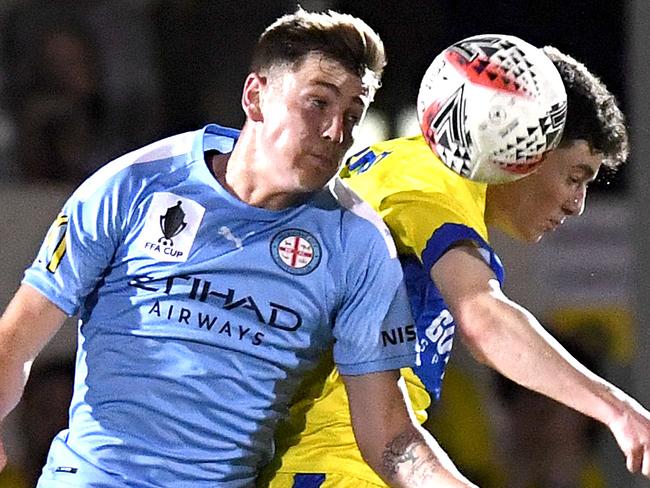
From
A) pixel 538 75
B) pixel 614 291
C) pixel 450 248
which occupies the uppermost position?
pixel 538 75

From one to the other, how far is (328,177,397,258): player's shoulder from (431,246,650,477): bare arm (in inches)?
4.6

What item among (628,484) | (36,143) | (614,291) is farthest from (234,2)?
(628,484)

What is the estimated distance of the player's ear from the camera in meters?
3.09

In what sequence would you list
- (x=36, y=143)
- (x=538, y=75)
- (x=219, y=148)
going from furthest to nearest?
(x=36, y=143), (x=219, y=148), (x=538, y=75)

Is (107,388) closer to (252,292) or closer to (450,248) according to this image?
(252,292)

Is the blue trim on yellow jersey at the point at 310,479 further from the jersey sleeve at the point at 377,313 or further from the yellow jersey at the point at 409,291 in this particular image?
the jersey sleeve at the point at 377,313

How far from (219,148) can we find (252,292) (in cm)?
33

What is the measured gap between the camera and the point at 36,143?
5.57 m

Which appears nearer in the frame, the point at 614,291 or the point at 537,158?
the point at 537,158

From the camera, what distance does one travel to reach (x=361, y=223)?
3.04 m

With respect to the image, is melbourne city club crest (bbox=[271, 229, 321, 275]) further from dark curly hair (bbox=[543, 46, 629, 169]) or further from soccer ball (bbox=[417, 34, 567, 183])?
dark curly hair (bbox=[543, 46, 629, 169])

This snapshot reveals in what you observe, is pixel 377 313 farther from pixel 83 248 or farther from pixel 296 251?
pixel 83 248

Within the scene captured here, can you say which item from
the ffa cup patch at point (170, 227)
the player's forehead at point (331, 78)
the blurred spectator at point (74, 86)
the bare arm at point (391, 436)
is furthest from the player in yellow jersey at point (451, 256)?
the blurred spectator at point (74, 86)

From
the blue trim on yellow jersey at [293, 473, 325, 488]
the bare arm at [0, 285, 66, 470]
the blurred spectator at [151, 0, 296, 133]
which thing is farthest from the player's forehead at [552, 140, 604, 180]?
the blurred spectator at [151, 0, 296, 133]
